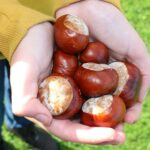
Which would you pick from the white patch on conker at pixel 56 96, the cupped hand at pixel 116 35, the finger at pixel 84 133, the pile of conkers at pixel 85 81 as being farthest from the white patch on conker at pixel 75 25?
the finger at pixel 84 133

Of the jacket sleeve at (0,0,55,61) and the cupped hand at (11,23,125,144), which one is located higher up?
the jacket sleeve at (0,0,55,61)

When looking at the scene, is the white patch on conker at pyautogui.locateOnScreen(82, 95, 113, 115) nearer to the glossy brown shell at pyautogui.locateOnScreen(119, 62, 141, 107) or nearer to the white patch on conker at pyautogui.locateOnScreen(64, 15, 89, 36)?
the glossy brown shell at pyautogui.locateOnScreen(119, 62, 141, 107)

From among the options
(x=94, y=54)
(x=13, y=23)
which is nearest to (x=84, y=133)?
(x=94, y=54)

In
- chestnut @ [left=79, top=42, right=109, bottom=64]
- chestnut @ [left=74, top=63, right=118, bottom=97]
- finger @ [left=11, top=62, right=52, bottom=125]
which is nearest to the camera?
finger @ [left=11, top=62, right=52, bottom=125]

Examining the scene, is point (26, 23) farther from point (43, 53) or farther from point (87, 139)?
point (87, 139)

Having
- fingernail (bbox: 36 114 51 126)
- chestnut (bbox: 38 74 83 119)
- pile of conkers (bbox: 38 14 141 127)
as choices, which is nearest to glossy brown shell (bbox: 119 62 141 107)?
pile of conkers (bbox: 38 14 141 127)

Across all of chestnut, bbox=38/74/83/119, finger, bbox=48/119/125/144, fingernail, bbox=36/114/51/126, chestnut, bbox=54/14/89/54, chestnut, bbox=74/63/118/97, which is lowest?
finger, bbox=48/119/125/144

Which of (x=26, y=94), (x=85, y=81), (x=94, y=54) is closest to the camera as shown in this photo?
(x=26, y=94)

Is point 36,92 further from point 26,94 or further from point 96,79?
point 96,79
